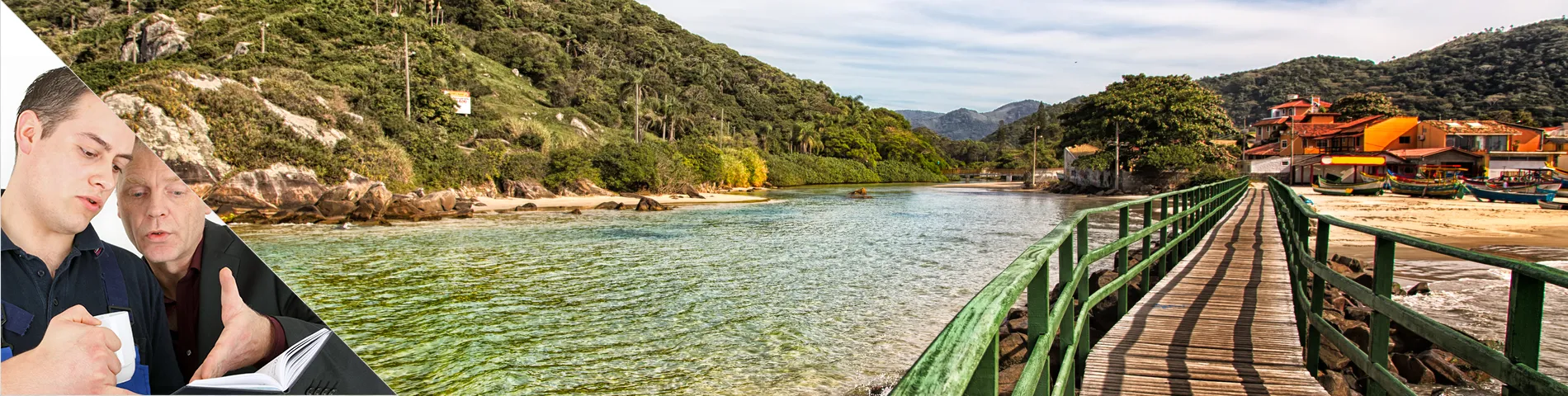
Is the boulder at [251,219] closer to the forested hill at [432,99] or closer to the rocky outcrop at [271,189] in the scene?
the rocky outcrop at [271,189]

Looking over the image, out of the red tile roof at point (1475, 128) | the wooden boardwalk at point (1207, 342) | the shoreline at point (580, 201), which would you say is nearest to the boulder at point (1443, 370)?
the wooden boardwalk at point (1207, 342)

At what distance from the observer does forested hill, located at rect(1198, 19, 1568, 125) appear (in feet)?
269

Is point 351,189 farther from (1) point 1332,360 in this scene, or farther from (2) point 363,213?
(1) point 1332,360

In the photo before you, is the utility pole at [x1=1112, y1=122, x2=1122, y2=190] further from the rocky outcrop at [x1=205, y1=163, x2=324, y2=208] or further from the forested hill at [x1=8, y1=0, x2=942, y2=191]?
the rocky outcrop at [x1=205, y1=163, x2=324, y2=208]

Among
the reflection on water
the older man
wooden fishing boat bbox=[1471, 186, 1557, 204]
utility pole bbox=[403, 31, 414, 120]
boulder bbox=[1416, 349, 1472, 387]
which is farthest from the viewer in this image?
utility pole bbox=[403, 31, 414, 120]

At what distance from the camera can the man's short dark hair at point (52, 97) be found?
4.29 feet

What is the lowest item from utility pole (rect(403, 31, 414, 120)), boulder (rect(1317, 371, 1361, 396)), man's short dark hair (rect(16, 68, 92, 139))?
boulder (rect(1317, 371, 1361, 396))

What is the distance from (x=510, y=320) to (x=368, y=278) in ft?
16.4

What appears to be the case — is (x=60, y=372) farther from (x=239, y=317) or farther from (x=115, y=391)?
(x=239, y=317)

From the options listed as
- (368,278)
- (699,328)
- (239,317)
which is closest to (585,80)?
(368,278)

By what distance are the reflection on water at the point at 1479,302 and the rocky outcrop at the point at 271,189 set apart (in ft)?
92.6

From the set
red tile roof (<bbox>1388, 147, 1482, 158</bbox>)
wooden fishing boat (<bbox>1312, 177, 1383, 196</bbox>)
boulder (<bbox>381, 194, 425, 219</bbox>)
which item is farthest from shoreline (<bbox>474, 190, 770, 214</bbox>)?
red tile roof (<bbox>1388, 147, 1482, 158</bbox>)

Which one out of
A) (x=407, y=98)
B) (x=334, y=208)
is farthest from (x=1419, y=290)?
(x=407, y=98)

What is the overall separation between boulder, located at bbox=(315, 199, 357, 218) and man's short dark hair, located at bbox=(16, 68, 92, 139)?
2604 cm
